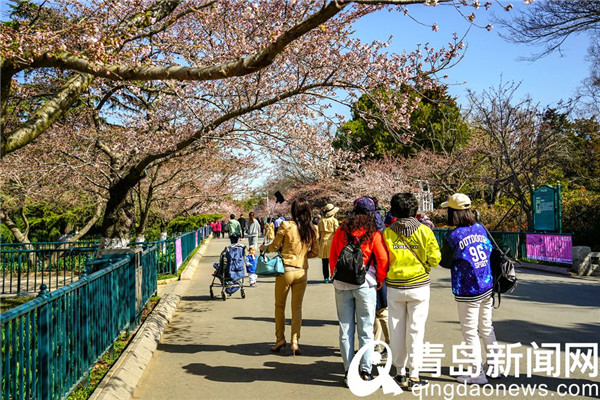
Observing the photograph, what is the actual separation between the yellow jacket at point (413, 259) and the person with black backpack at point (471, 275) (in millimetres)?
210

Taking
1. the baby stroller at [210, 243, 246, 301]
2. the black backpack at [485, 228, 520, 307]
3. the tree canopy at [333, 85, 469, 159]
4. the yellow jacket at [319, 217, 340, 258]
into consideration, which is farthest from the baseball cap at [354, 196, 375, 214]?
the tree canopy at [333, 85, 469, 159]

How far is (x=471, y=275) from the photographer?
5.21 meters

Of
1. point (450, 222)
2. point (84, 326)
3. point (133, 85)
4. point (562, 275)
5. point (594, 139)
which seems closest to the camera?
point (84, 326)

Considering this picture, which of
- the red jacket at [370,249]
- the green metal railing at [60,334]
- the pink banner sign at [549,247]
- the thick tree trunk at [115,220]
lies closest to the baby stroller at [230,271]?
the thick tree trunk at [115,220]

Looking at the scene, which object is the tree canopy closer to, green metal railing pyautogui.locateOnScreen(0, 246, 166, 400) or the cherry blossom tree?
the cherry blossom tree

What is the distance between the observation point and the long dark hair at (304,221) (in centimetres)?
667

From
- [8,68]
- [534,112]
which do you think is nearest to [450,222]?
[8,68]

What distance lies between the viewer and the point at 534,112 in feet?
81.1

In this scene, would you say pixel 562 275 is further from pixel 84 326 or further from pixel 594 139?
pixel 594 139

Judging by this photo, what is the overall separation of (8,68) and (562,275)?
565 inches

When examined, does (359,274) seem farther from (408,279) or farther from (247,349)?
(247,349)

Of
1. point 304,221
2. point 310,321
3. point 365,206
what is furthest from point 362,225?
point 310,321

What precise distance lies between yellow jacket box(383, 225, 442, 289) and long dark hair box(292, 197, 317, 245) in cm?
161

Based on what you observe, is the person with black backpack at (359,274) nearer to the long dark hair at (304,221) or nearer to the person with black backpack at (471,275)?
the person with black backpack at (471,275)
